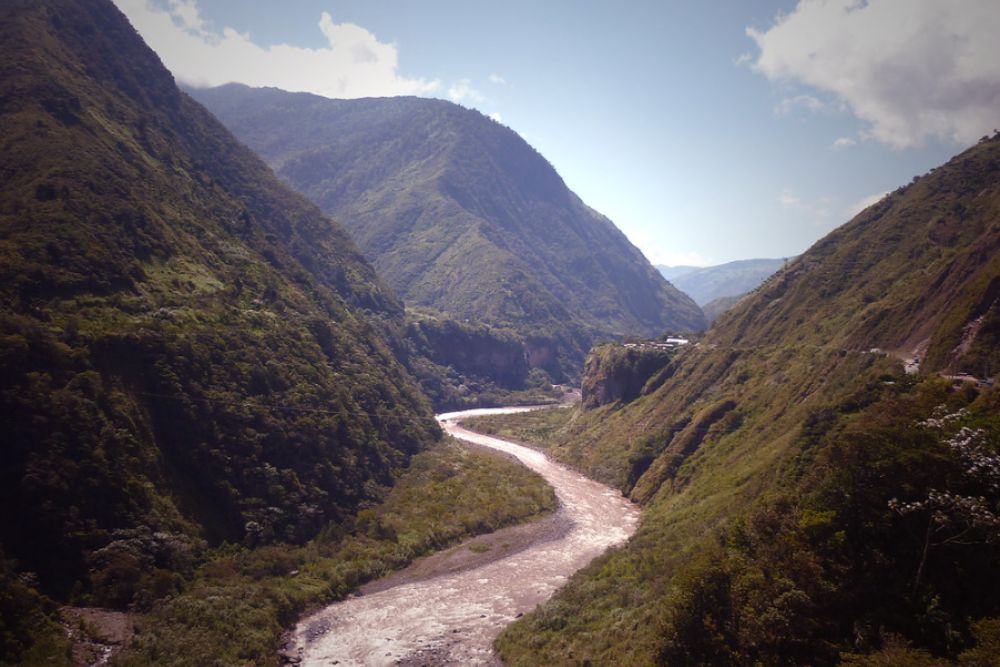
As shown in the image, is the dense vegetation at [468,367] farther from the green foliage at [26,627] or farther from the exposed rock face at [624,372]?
the green foliage at [26,627]

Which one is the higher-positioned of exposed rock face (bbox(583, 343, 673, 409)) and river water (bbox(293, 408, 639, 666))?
exposed rock face (bbox(583, 343, 673, 409))

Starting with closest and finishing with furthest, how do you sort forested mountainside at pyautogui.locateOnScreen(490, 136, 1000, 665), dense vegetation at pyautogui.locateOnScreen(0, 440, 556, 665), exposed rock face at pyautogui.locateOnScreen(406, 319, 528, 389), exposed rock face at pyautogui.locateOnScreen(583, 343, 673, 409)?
forested mountainside at pyautogui.locateOnScreen(490, 136, 1000, 665), dense vegetation at pyautogui.locateOnScreen(0, 440, 556, 665), exposed rock face at pyautogui.locateOnScreen(583, 343, 673, 409), exposed rock face at pyautogui.locateOnScreen(406, 319, 528, 389)

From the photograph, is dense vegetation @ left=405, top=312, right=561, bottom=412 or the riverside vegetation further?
dense vegetation @ left=405, top=312, right=561, bottom=412

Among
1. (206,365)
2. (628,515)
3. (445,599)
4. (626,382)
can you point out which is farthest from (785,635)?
(626,382)

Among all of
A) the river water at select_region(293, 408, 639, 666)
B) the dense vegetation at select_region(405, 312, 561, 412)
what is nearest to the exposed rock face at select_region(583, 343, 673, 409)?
the river water at select_region(293, 408, 639, 666)

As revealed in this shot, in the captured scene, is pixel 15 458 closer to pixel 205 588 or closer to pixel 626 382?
pixel 205 588

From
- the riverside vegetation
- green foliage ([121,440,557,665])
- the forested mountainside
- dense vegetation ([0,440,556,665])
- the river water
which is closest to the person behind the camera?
the forested mountainside

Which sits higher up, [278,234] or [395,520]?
[278,234]

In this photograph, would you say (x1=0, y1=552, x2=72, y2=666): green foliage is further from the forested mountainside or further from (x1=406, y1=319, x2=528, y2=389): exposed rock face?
(x1=406, y1=319, x2=528, y2=389): exposed rock face
